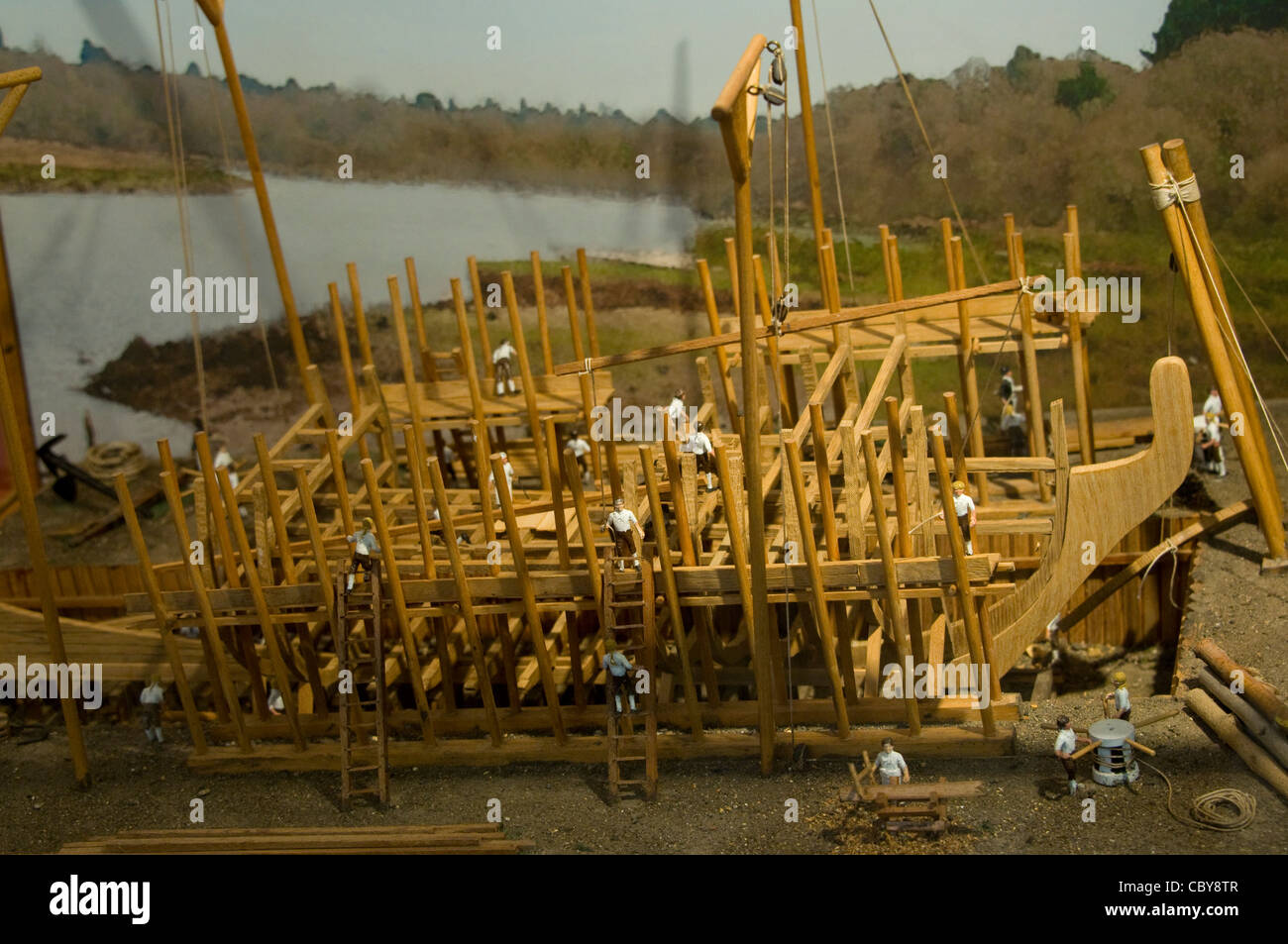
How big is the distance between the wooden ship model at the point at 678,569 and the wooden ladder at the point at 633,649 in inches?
1.0

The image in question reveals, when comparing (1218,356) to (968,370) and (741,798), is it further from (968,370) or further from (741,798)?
(741,798)

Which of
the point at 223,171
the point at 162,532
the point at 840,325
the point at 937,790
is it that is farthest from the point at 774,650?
the point at 223,171

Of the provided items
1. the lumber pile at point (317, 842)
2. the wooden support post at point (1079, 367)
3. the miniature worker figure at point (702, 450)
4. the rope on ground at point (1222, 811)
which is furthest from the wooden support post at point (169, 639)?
the wooden support post at point (1079, 367)

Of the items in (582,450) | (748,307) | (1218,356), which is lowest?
(582,450)

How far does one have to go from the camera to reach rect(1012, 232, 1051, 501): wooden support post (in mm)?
14000

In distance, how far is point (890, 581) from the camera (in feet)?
36.9

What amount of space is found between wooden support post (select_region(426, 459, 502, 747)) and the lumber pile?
1.28m

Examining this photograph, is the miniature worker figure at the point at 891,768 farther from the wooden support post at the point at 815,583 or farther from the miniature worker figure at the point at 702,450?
the miniature worker figure at the point at 702,450

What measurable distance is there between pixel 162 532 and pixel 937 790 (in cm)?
1110

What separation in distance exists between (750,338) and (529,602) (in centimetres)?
296

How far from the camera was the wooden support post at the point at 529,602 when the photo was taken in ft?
38.4

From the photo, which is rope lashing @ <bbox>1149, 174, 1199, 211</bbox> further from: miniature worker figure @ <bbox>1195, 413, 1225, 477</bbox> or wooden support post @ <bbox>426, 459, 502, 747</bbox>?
wooden support post @ <bbox>426, 459, 502, 747</bbox>

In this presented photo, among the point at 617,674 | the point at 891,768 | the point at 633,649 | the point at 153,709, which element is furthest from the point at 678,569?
the point at 153,709

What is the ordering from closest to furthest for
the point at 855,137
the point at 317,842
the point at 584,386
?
the point at 317,842
the point at 584,386
the point at 855,137
